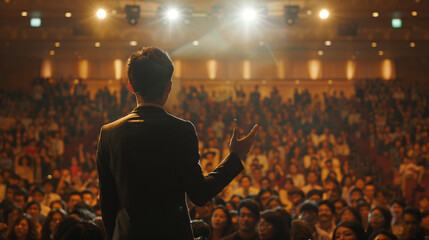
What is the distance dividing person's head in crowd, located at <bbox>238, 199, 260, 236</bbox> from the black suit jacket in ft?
11.7

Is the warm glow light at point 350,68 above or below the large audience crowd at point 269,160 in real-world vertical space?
above

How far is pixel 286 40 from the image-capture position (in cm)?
1700

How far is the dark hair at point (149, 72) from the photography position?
6.20 feet

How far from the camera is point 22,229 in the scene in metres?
5.64

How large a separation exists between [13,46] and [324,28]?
1005cm

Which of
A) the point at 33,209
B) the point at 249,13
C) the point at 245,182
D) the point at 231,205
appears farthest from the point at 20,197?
the point at 249,13

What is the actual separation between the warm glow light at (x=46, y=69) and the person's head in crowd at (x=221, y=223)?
624 inches

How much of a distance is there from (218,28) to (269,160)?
5.32 meters

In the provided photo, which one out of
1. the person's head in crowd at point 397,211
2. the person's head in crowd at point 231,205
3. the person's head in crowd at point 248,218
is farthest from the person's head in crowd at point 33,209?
the person's head in crowd at point 397,211

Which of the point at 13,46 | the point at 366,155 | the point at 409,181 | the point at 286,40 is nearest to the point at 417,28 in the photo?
the point at 286,40

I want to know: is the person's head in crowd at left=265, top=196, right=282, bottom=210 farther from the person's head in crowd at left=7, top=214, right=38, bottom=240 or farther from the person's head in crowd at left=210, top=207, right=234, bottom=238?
the person's head in crowd at left=7, top=214, right=38, bottom=240

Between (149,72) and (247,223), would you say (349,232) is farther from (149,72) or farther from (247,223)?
(149,72)

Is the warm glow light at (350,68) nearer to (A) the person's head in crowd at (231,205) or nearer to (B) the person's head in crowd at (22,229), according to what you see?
(A) the person's head in crowd at (231,205)

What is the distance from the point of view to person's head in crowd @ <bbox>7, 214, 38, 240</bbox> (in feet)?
18.5
